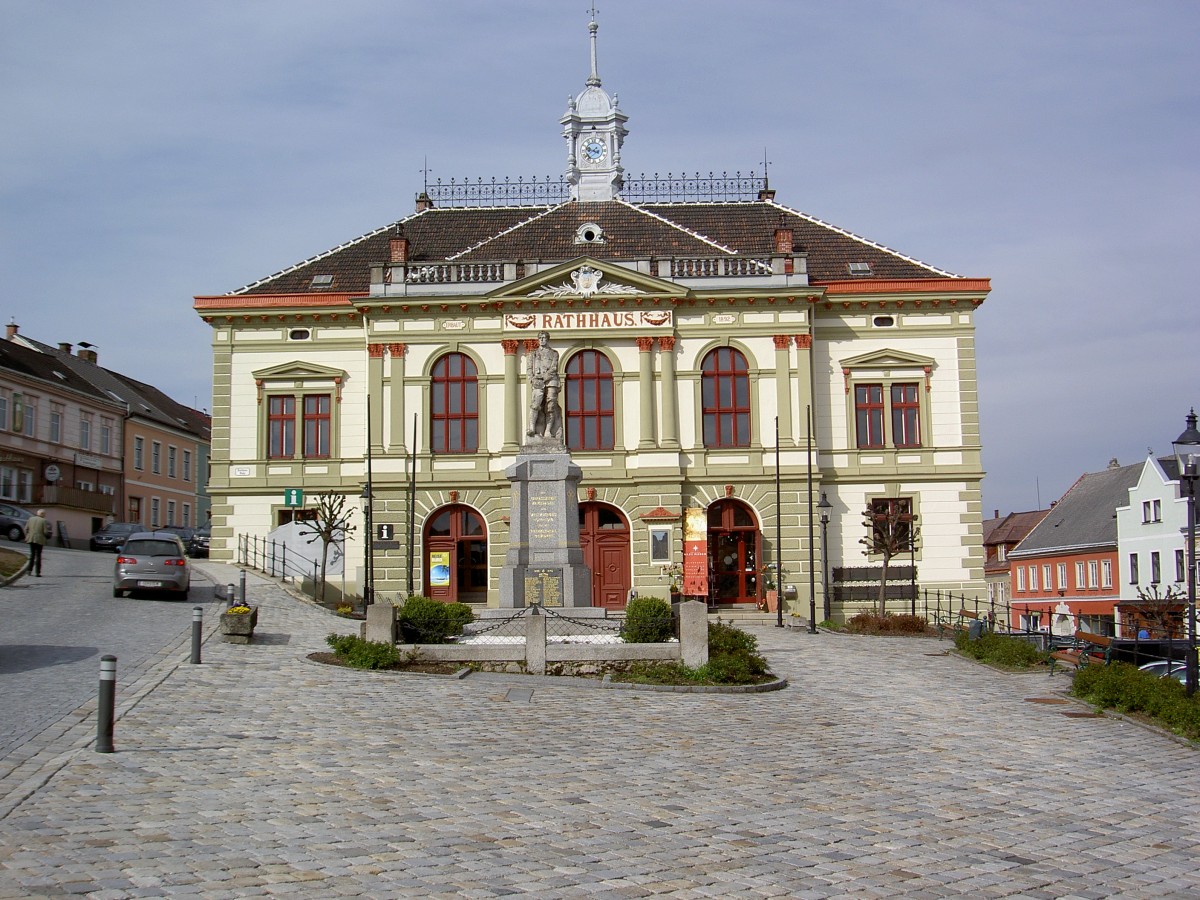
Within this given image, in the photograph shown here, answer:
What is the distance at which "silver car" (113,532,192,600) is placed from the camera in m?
29.7

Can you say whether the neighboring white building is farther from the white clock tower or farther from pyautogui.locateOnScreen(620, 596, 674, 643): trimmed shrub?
pyautogui.locateOnScreen(620, 596, 674, 643): trimmed shrub

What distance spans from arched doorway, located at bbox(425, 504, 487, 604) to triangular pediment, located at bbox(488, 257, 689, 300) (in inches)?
285

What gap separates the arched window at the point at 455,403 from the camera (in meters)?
42.1

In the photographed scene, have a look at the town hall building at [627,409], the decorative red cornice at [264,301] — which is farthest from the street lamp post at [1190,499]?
the decorative red cornice at [264,301]

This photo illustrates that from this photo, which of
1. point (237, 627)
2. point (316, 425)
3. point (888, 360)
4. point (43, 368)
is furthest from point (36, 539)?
point (43, 368)

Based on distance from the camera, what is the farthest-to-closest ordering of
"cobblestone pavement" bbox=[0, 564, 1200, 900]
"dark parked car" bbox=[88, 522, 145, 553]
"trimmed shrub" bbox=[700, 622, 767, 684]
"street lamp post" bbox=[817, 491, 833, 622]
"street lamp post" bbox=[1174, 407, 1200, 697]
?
"dark parked car" bbox=[88, 522, 145, 553]
"street lamp post" bbox=[817, 491, 833, 622]
"trimmed shrub" bbox=[700, 622, 767, 684]
"street lamp post" bbox=[1174, 407, 1200, 697]
"cobblestone pavement" bbox=[0, 564, 1200, 900]

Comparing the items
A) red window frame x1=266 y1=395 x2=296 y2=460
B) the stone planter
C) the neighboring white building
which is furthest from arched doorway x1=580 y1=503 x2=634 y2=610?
the neighboring white building

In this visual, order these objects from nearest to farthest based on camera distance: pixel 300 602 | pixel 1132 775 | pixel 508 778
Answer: pixel 508 778
pixel 1132 775
pixel 300 602

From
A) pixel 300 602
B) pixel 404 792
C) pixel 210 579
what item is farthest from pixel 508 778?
pixel 210 579

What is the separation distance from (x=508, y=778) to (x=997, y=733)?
7060mm

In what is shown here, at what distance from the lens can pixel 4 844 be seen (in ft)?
29.9

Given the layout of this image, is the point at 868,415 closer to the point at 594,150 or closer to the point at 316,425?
the point at 594,150

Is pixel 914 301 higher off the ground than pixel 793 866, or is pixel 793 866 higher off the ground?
pixel 914 301

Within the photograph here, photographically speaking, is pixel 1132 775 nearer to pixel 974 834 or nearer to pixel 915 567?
pixel 974 834
